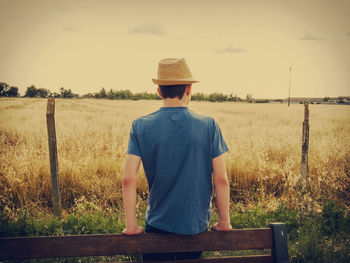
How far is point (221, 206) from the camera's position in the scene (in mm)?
1589

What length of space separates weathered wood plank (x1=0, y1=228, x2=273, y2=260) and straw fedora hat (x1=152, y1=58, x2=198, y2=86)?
2.75 feet

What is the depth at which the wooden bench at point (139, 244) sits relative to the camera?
4.51 ft

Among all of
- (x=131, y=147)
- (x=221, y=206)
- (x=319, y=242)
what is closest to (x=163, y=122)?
(x=131, y=147)

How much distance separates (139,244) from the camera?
1432mm

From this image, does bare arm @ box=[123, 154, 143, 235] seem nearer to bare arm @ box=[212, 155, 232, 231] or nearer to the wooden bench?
the wooden bench

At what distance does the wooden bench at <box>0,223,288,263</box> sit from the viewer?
4.51ft

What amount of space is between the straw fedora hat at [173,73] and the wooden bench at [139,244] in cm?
84

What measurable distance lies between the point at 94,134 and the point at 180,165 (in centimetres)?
887

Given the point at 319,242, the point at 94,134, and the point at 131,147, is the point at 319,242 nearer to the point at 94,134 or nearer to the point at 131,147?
the point at 131,147

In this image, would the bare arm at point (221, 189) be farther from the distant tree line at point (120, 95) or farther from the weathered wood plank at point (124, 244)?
the distant tree line at point (120, 95)

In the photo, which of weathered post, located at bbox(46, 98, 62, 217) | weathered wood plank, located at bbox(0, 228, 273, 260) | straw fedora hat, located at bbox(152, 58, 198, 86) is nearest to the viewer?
weathered wood plank, located at bbox(0, 228, 273, 260)

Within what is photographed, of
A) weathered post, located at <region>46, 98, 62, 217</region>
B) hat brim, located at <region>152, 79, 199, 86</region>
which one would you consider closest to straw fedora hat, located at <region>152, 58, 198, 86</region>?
hat brim, located at <region>152, 79, 199, 86</region>

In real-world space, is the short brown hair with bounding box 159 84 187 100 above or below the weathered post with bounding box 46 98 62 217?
above

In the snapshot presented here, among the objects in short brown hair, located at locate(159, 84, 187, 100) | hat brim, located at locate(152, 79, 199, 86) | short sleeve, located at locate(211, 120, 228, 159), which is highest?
hat brim, located at locate(152, 79, 199, 86)
